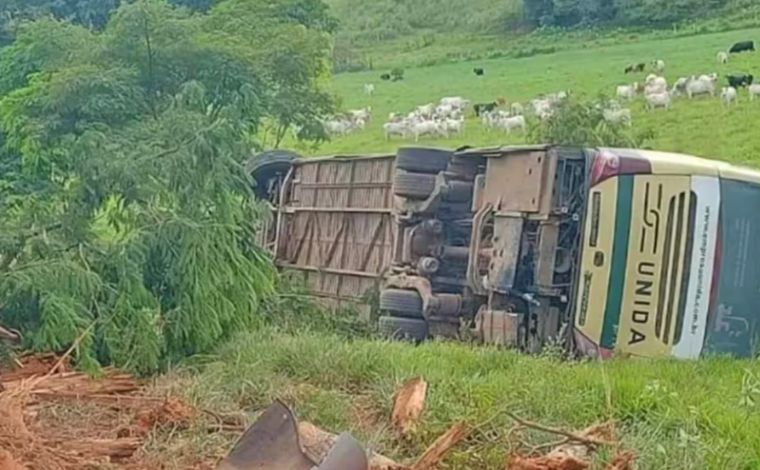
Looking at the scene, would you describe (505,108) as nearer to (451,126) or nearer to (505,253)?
(451,126)

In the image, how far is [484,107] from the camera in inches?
1050

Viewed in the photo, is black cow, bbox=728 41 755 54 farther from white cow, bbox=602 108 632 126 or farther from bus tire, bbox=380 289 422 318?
bus tire, bbox=380 289 422 318

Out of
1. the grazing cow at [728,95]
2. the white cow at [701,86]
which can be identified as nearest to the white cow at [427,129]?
the white cow at [701,86]

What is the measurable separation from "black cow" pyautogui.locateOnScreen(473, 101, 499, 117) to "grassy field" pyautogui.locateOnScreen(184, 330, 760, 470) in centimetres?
1854

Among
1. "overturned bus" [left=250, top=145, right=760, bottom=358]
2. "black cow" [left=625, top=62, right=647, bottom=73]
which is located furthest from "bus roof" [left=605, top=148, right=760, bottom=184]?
"black cow" [left=625, top=62, right=647, bottom=73]

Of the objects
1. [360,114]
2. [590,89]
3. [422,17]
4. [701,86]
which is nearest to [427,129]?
[360,114]

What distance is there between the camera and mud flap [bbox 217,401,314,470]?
190 inches

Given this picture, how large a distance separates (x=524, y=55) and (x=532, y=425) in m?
31.1

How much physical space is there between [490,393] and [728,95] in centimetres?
1821

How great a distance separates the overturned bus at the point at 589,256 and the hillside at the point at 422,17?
1344 inches

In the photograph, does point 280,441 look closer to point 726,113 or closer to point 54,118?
point 54,118

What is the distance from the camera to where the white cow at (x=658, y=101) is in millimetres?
24000

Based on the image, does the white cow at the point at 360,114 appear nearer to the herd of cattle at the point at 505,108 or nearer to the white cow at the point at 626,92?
the herd of cattle at the point at 505,108

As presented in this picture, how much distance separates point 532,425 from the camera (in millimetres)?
5715
